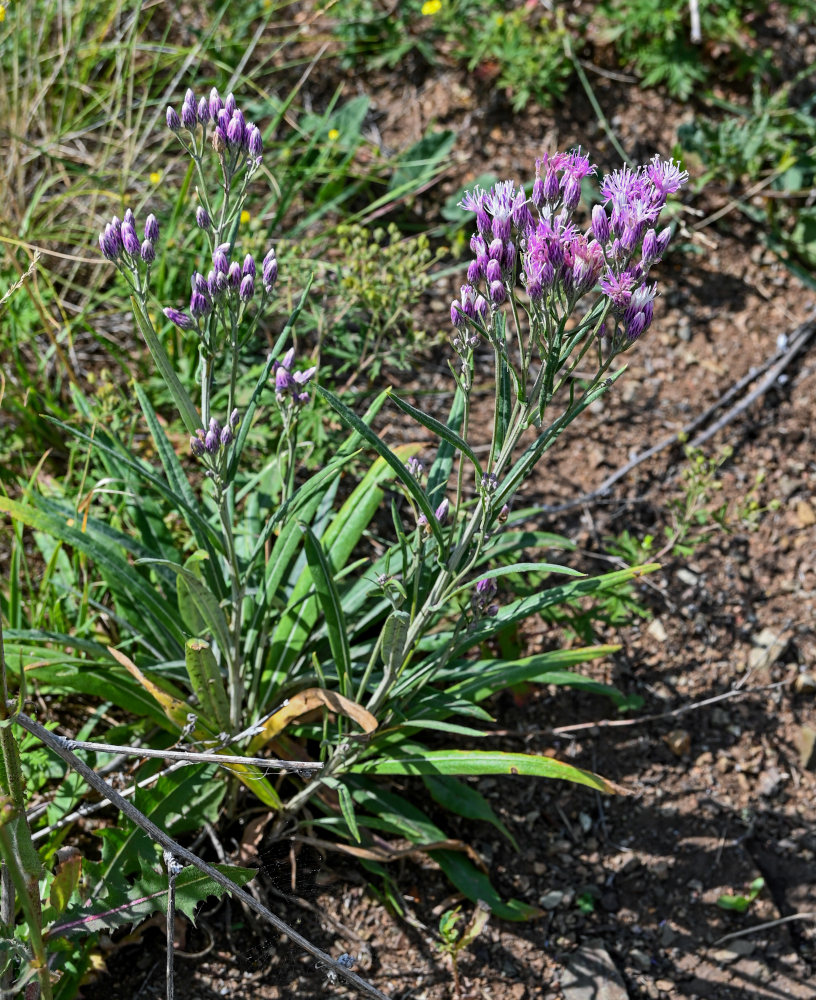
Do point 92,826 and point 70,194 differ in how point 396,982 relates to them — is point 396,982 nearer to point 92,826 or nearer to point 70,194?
point 92,826

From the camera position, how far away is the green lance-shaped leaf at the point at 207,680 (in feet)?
7.17

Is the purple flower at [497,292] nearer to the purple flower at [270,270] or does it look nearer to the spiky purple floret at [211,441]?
the purple flower at [270,270]

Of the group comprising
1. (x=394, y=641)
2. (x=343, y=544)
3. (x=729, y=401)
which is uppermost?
(x=729, y=401)

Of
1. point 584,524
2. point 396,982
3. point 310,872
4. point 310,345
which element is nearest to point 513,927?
point 396,982

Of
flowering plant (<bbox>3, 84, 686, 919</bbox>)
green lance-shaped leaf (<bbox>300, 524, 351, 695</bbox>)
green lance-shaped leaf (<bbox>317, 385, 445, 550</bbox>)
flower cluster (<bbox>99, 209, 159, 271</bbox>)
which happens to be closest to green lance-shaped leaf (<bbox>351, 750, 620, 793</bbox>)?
flowering plant (<bbox>3, 84, 686, 919</bbox>)

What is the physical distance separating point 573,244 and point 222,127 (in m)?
0.80

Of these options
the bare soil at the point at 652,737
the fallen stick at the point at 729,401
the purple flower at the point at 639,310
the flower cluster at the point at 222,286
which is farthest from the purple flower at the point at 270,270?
the fallen stick at the point at 729,401

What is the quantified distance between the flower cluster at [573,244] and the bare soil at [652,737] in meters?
1.40

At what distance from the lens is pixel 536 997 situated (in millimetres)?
2541

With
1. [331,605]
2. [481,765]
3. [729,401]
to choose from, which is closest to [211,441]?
[331,605]

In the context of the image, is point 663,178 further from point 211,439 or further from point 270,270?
point 211,439

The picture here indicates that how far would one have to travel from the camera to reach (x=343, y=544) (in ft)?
8.99

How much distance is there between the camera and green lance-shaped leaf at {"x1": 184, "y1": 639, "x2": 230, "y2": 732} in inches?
86.0

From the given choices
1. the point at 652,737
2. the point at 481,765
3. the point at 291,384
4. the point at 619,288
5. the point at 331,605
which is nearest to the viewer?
the point at 619,288
